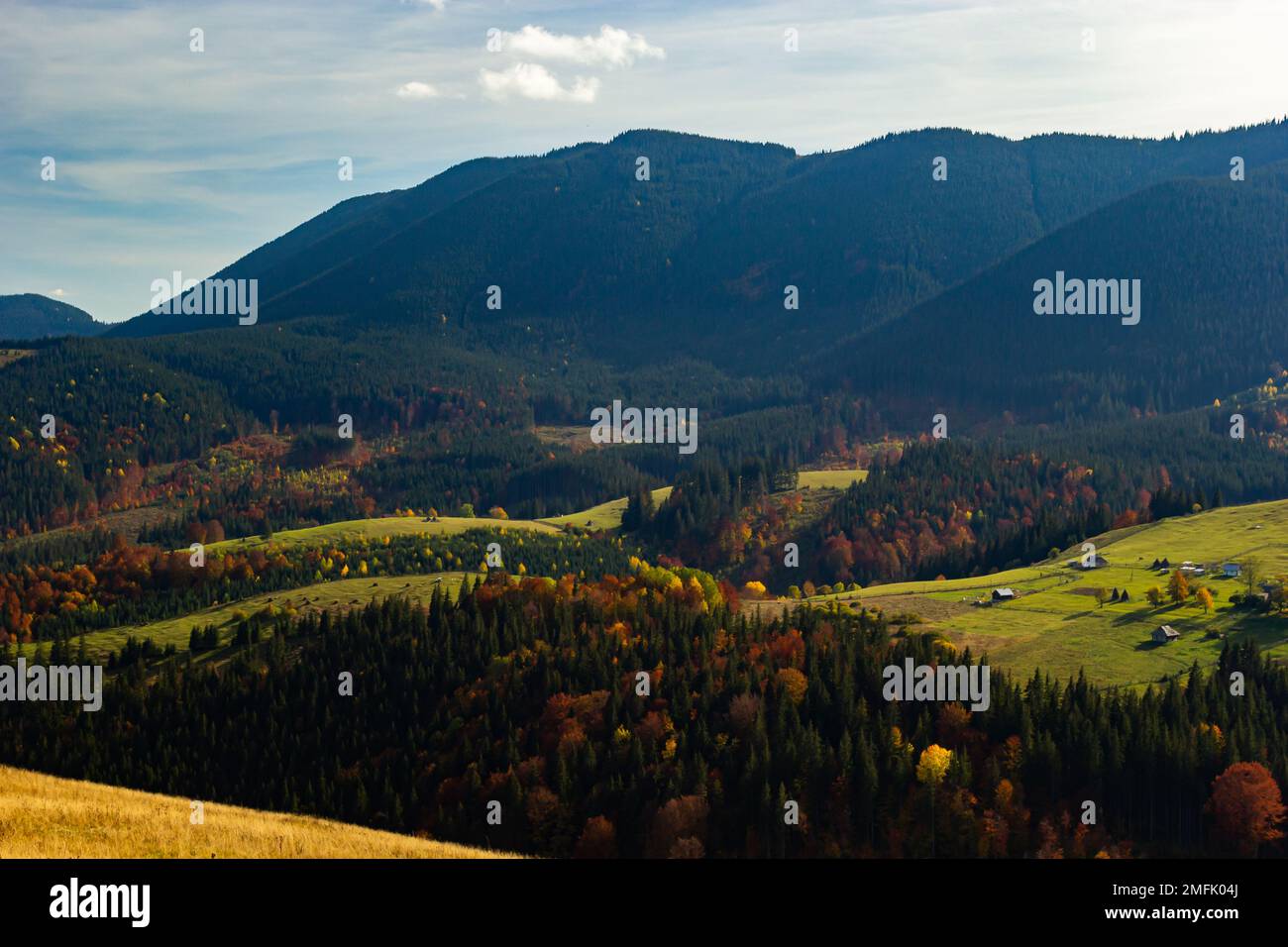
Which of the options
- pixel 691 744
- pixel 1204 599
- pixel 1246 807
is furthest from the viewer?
pixel 1204 599

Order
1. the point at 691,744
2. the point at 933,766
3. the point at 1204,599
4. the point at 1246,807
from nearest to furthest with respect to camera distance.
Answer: the point at 1246,807, the point at 933,766, the point at 691,744, the point at 1204,599

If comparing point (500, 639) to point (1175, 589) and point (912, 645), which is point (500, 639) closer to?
point (912, 645)

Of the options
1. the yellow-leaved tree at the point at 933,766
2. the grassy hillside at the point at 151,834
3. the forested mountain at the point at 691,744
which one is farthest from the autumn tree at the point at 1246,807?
the grassy hillside at the point at 151,834

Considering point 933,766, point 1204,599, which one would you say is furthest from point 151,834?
point 1204,599

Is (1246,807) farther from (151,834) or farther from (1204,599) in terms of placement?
(151,834)

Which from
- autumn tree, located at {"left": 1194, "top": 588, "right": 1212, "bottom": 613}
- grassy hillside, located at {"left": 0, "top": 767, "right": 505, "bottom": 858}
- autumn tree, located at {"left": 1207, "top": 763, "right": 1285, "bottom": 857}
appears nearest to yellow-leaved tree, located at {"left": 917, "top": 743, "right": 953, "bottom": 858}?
autumn tree, located at {"left": 1207, "top": 763, "right": 1285, "bottom": 857}

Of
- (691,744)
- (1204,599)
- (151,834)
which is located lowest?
(691,744)

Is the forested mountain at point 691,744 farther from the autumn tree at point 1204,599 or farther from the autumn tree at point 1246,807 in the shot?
the autumn tree at point 1204,599

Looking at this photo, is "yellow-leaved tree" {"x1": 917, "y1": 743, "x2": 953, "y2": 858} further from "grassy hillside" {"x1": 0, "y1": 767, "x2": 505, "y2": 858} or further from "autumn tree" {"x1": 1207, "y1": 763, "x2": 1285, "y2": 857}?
"grassy hillside" {"x1": 0, "y1": 767, "x2": 505, "y2": 858}
